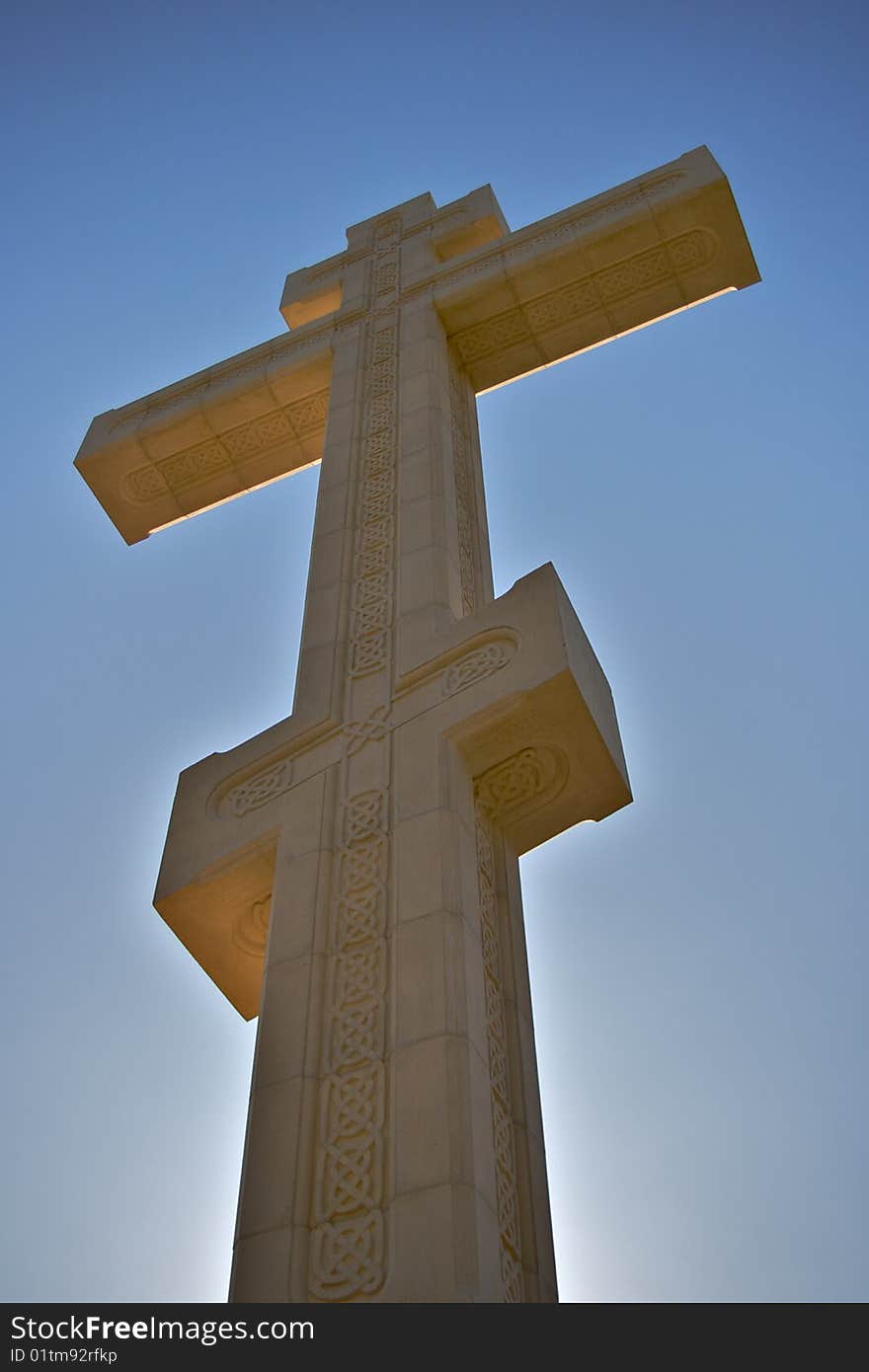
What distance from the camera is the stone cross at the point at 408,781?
14.0 feet

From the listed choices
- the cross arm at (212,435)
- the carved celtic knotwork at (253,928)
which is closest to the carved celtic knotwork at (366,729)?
the carved celtic knotwork at (253,928)

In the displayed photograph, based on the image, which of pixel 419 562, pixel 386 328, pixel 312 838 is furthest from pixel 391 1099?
pixel 386 328

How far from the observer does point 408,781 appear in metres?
5.51

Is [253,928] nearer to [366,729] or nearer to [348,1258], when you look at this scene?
[366,729]

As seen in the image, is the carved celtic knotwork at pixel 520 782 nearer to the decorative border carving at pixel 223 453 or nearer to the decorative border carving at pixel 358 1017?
the decorative border carving at pixel 358 1017

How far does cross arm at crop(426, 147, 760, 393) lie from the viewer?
364 inches

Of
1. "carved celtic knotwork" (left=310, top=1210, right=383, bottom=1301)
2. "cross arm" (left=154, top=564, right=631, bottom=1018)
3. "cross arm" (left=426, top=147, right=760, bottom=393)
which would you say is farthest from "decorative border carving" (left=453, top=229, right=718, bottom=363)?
"carved celtic knotwork" (left=310, top=1210, right=383, bottom=1301)

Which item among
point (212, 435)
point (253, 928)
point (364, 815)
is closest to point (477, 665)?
point (364, 815)

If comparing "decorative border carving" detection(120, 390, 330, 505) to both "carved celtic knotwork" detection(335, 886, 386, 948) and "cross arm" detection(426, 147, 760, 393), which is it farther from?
"carved celtic knotwork" detection(335, 886, 386, 948)

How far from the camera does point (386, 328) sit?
938cm

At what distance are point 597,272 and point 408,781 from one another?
5367 millimetres

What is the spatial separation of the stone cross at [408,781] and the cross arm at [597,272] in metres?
0.02

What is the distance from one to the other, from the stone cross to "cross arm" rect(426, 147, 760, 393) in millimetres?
20
